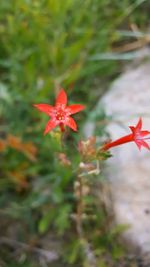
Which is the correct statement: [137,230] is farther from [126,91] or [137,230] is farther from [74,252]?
[126,91]

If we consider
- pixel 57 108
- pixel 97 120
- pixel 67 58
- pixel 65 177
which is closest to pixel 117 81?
pixel 67 58

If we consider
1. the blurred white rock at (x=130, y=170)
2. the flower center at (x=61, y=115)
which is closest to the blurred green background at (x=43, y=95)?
the blurred white rock at (x=130, y=170)

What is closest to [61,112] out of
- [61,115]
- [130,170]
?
[61,115]

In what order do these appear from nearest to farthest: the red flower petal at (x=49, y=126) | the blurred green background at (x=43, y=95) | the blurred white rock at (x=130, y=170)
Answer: the red flower petal at (x=49, y=126), the blurred white rock at (x=130, y=170), the blurred green background at (x=43, y=95)

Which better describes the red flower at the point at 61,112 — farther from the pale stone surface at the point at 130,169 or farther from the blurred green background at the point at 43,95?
the pale stone surface at the point at 130,169

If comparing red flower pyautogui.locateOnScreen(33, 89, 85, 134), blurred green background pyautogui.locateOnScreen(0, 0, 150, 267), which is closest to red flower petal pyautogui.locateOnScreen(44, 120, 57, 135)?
red flower pyautogui.locateOnScreen(33, 89, 85, 134)

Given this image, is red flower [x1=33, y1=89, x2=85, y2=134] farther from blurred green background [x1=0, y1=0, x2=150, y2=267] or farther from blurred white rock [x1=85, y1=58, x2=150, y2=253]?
blurred white rock [x1=85, y1=58, x2=150, y2=253]
